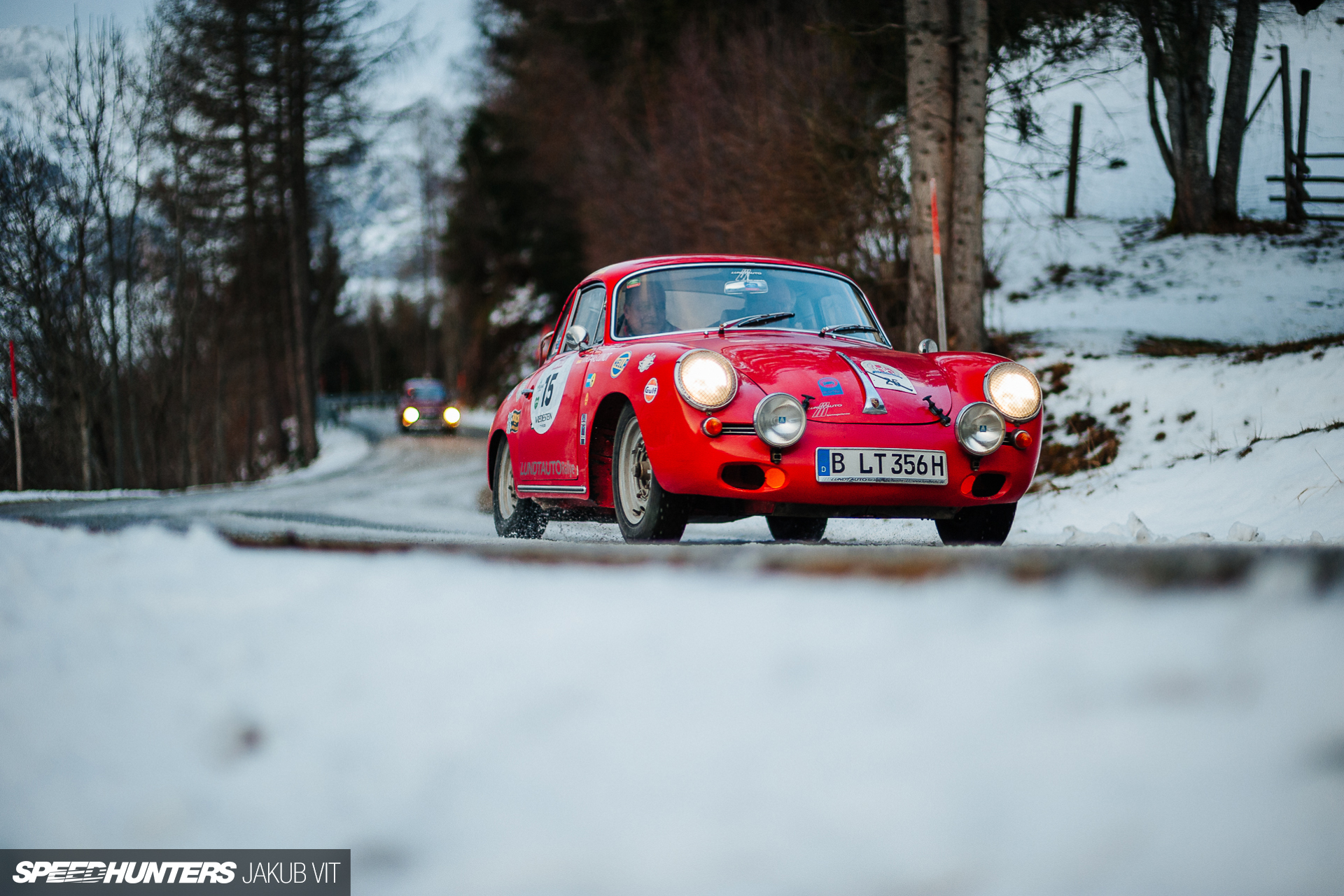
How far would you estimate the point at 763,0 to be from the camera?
25.0 metres

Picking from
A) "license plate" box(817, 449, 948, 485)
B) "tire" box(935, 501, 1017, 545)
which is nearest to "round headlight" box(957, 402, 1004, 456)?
"license plate" box(817, 449, 948, 485)

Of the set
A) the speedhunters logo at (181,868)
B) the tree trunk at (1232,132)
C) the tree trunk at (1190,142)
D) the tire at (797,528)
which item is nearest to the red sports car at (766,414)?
the tire at (797,528)

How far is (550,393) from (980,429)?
238 cm

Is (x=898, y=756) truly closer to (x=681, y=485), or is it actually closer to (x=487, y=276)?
(x=681, y=485)

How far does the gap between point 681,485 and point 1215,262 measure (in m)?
16.0

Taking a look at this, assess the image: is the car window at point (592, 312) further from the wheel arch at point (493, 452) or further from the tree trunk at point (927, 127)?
the tree trunk at point (927, 127)

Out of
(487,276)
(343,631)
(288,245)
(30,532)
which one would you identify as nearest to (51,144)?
(288,245)

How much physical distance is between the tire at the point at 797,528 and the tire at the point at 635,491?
6.69 feet

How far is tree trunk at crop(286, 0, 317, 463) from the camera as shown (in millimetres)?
25125

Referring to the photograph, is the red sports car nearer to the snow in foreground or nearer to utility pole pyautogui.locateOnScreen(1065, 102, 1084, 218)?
the snow in foreground

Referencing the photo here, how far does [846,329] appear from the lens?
19.2ft

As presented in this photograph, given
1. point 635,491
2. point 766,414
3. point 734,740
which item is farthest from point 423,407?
point 734,740

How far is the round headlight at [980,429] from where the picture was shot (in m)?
4.78

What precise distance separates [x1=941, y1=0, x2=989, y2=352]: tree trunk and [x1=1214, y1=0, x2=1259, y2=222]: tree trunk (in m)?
6.52
